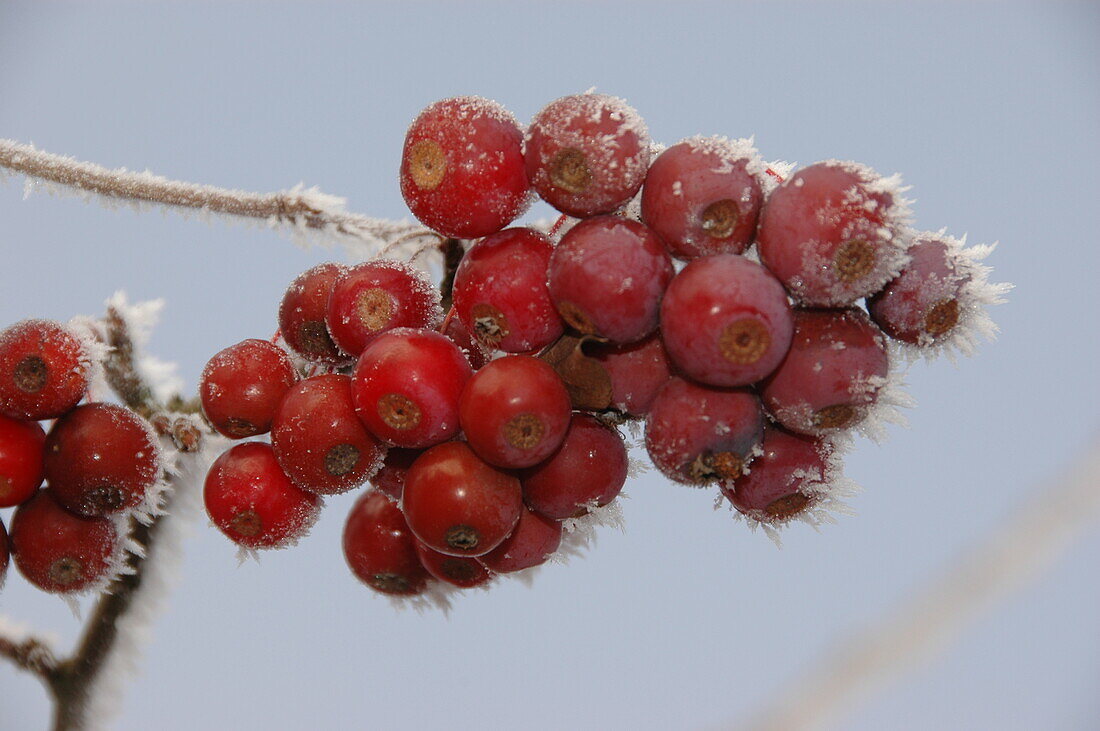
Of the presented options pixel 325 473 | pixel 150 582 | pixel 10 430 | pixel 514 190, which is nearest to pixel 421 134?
pixel 514 190

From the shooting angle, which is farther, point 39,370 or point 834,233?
point 39,370

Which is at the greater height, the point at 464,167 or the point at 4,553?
the point at 464,167

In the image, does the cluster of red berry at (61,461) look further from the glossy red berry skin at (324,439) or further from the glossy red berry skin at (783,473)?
the glossy red berry skin at (783,473)

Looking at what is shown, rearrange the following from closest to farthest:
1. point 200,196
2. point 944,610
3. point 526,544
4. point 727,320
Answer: point 727,320 < point 526,544 < point 200,196 < point 944,610

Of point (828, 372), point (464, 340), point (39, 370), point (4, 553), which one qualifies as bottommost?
point (4, 553)

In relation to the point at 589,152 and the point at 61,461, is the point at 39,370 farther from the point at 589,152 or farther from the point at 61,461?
Answer: the point at 589,152

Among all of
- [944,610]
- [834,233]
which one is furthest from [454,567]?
[944,610]
